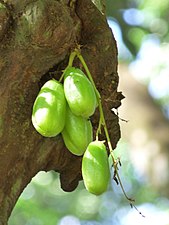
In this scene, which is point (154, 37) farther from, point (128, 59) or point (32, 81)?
point (32, 81)

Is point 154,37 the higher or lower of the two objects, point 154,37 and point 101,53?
the lower

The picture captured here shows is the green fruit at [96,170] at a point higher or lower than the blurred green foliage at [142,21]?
higher

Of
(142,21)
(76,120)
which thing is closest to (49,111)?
(76,120)

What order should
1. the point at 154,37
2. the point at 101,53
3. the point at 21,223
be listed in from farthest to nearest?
the point at 21,223 → the point at 154,37 → the point at 101,53

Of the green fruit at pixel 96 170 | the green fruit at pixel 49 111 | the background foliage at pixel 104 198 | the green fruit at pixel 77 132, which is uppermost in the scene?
the green fruit at pixel 49 111

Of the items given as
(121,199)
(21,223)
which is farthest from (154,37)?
(121,199)

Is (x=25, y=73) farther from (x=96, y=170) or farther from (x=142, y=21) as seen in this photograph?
(x=142, y=21)

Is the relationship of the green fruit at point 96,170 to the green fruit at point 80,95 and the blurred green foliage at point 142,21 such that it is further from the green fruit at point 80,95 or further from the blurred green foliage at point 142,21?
the blurred green foliage at point 142,21

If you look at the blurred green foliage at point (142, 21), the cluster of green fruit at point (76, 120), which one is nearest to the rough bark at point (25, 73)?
the cluster of green fruit at point (76, 120)
